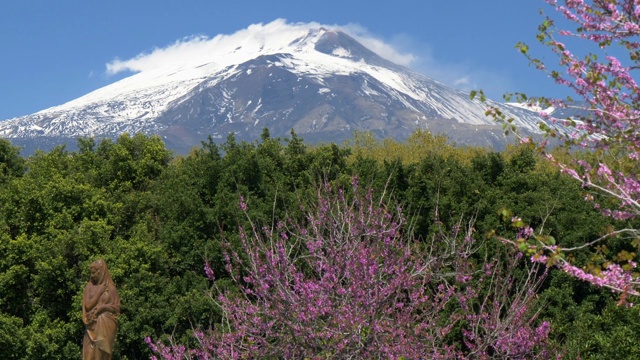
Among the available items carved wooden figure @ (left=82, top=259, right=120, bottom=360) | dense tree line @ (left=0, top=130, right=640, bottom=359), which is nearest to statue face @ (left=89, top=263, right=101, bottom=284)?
carved wooden figure @ (left=82, top=259, right=120, bottom=360)

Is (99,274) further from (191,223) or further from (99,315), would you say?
(191,223)

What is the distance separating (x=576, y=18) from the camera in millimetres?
8594

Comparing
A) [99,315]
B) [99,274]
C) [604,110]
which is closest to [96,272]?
[99,274]

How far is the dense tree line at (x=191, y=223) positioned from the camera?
22766 millimetres

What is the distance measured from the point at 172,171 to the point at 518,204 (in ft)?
41.3

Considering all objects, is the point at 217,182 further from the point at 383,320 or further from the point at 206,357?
the point at 383,320

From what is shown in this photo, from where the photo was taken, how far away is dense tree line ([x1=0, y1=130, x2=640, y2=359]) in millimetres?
22766

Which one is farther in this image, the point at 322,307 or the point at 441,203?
the point at 441,203

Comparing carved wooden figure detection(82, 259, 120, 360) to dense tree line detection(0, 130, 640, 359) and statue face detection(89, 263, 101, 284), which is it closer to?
statue face detection(89, 263, 101, 284)

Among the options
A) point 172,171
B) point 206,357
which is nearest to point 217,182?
point 172,171

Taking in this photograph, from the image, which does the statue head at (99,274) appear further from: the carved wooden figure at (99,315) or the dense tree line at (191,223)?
the dense tree line at (191,223)

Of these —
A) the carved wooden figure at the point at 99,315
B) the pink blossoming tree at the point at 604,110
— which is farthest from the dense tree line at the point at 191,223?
the pink blossoming tree at the point at 604,110

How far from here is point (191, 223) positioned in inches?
1017

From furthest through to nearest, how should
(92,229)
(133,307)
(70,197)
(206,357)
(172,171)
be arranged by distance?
(172,171) < (70,197) < (92,229) < (133,307) < (206,357)
